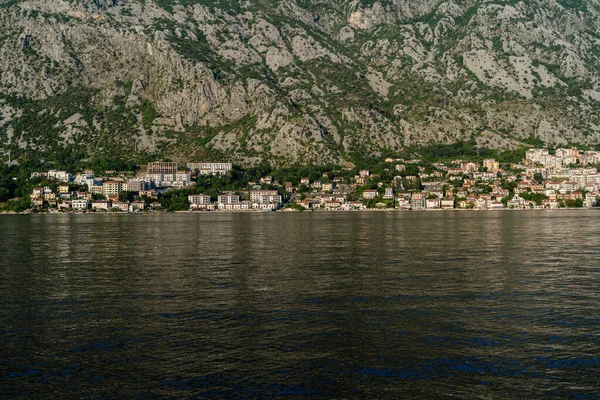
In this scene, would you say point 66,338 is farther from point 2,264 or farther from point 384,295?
point 2,264

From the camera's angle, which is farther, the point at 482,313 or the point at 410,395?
the point at 482,313

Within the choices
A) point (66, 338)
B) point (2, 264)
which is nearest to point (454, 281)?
point (66, 338)

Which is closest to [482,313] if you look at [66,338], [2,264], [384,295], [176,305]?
[384,295]

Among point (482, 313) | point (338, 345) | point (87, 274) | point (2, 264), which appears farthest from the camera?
point (2, 264)

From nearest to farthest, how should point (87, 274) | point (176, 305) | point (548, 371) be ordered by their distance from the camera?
point (548, 371) → point (176, 305) → point (87, 274)

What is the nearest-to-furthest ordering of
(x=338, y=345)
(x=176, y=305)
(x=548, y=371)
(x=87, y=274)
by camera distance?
(x=548, y=371) < (x=338, y=345) < (x=176, y=305) < (x=87, y=274)

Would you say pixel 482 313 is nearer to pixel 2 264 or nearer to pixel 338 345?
pixel 338 345
